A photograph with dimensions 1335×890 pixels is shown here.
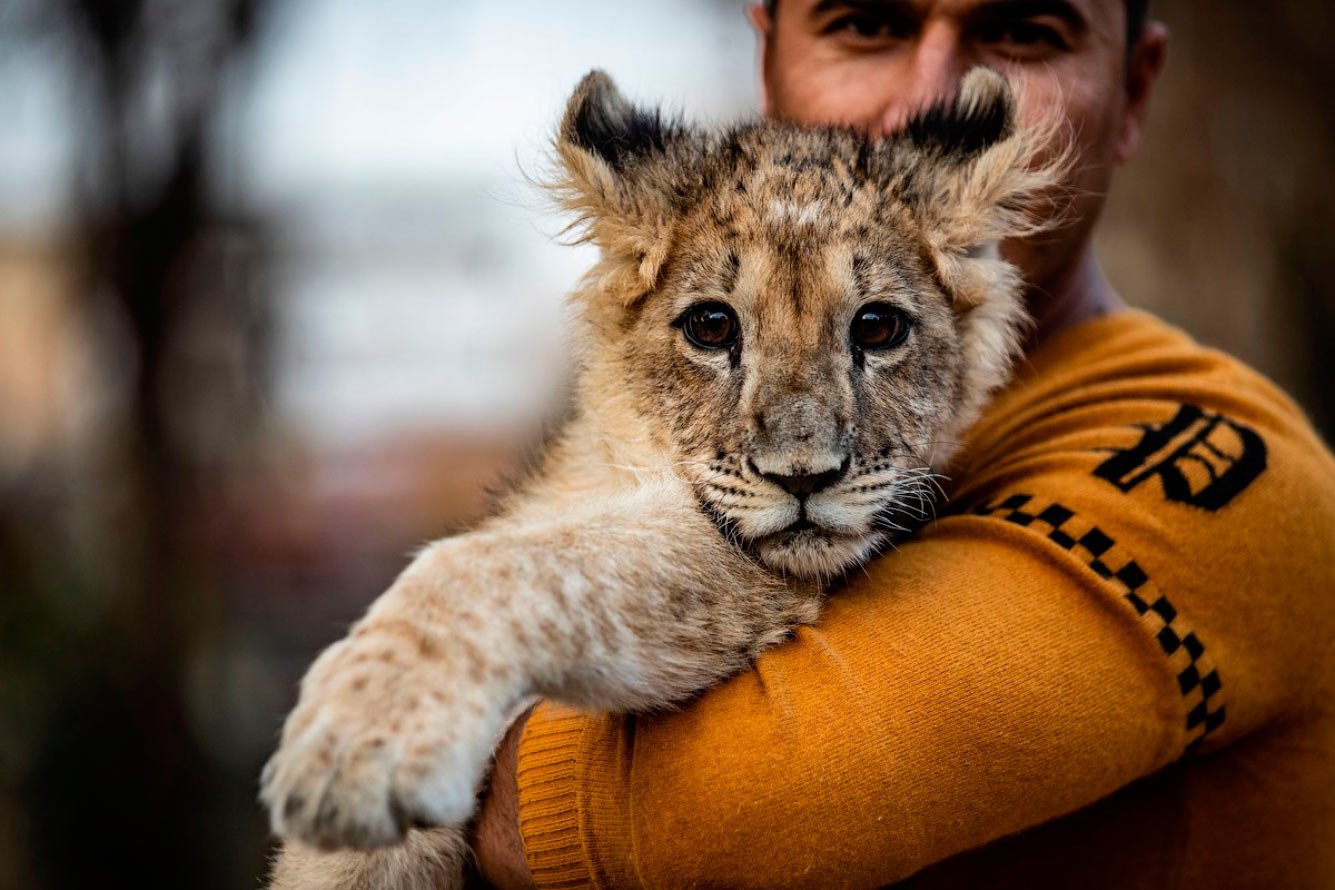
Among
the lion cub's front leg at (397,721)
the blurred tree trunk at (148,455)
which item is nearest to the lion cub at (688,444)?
the lion cub's front leg at (397,721)

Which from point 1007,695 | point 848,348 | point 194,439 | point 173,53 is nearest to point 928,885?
point 1007,695

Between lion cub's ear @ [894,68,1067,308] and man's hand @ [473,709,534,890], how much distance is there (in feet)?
4.59

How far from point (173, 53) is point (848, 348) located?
443 centimetres

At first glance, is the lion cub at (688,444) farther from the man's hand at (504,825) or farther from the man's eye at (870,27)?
the man's eye at (870,27)

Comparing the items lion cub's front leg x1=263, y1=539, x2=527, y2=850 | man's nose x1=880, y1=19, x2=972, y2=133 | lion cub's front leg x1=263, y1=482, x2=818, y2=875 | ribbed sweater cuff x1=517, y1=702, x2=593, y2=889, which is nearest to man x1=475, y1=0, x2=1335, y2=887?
ribbed sweater cuff x1=517, y1=702, x2=593, y2=889

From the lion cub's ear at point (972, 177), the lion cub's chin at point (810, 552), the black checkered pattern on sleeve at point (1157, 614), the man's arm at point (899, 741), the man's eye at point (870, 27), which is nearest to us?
the man's arm at point (899, 741)

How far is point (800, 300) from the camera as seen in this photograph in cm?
250

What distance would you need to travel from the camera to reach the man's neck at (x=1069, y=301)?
10.4ft

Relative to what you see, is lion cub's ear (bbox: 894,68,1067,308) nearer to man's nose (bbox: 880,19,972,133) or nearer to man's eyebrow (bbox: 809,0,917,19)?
man's nose (bbox: 880,19,972,133)

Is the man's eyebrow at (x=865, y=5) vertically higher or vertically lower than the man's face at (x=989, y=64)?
higher

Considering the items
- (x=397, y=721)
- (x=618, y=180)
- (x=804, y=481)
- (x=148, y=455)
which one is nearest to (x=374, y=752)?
(x=397, y=721)

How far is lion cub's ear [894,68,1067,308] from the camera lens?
8.99 ft

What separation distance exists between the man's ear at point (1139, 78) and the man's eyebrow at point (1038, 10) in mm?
402

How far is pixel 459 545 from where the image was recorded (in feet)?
6.78
